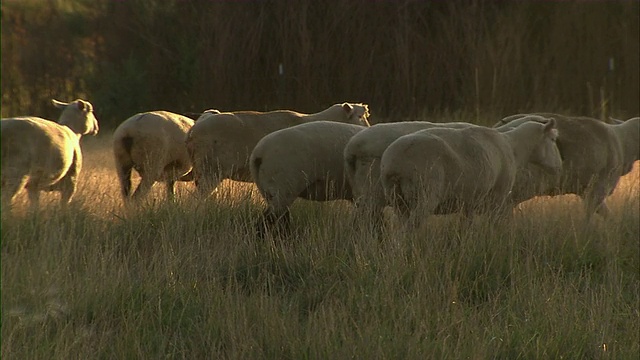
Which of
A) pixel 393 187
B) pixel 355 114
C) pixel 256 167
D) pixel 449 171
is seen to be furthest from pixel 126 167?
pixel 449 171

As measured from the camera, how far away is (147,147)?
904 cm

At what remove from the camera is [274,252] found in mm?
6281

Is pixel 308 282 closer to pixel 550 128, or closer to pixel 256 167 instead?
pixel 256 167

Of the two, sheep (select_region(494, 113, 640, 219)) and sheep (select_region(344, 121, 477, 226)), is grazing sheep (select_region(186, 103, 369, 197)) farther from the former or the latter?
sheep (select_region(494, 113, 640, 219))

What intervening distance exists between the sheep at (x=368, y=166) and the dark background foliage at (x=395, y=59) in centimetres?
862

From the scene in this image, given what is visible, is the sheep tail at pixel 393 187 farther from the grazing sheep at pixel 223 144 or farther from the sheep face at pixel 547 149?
the grazing sheep at pixel 223 144

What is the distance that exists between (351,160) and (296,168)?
42 cm

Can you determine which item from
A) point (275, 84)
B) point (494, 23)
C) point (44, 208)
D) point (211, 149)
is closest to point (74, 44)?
point (275, 84)

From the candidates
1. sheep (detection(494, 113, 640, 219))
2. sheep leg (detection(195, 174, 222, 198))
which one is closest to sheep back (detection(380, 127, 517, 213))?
sheep (detection(494, 113, 640, 219))

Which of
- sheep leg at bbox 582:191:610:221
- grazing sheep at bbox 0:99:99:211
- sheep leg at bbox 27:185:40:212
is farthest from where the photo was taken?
sheep leg at bbox 582:191:610:221

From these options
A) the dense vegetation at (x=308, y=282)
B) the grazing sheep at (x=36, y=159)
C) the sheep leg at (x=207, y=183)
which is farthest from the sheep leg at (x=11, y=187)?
the sheep leg at (x=207, y=183)

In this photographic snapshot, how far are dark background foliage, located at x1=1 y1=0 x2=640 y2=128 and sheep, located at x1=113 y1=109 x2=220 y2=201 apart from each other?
6.92 metres

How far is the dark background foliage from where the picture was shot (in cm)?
1636

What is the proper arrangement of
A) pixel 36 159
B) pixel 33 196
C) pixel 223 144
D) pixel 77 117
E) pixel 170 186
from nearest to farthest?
pixel 36 159 → pixel 33 196 → pixel 223 144 → pixel 170 186 → pixel 77 117
